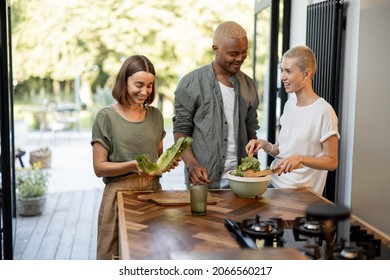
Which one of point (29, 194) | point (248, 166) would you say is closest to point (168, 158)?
point (248, 166)

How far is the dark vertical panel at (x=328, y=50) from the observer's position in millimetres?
2959

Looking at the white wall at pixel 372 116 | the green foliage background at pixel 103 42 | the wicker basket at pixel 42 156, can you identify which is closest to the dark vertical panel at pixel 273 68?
the white wall at pixel 372 116

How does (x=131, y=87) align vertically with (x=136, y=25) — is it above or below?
below

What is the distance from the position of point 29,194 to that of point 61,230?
689 mm

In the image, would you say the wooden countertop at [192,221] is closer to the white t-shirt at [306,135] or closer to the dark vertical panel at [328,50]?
the white t-shirt at [306,135]

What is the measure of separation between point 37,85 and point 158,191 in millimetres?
6924

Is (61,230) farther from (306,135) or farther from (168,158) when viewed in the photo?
(306,135)

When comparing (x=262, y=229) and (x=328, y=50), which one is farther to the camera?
(x=328, y=50)

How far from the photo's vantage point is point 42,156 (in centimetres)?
674

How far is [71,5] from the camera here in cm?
814

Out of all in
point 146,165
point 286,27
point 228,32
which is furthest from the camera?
point 286,27

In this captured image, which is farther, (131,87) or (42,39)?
(42,39)
